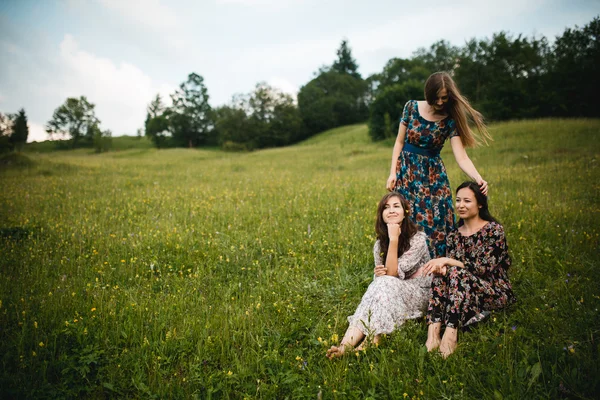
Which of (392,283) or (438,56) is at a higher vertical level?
(438,56)

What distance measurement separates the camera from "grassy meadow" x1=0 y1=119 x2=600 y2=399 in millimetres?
2811

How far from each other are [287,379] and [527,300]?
10.1ft

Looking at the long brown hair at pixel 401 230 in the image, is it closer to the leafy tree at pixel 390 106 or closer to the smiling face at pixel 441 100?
the smiling face at pixel 441 100

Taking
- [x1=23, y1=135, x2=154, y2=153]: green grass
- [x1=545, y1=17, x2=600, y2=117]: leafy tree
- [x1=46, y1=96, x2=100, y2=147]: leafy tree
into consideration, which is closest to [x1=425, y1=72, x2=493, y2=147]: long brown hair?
[x1=545, y1=17, x2=600, y2=117]: leafy tree

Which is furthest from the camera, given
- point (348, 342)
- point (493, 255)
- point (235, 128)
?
point (235, 128)

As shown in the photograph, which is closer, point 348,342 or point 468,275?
point 348,342

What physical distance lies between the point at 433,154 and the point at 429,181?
416mm

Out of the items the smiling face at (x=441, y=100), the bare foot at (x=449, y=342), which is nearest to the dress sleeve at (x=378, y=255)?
the bare foot at (x=449, y=342)

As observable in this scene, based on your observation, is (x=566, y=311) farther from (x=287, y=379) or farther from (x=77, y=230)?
(x=77, y=230)

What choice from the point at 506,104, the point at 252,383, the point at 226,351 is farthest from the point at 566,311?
the point at 506,104

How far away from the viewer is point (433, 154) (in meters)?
4.59

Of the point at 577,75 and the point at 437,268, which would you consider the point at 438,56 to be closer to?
the point at 577,75

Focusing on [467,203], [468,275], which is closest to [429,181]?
[467,203]

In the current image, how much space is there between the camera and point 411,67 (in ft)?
205
